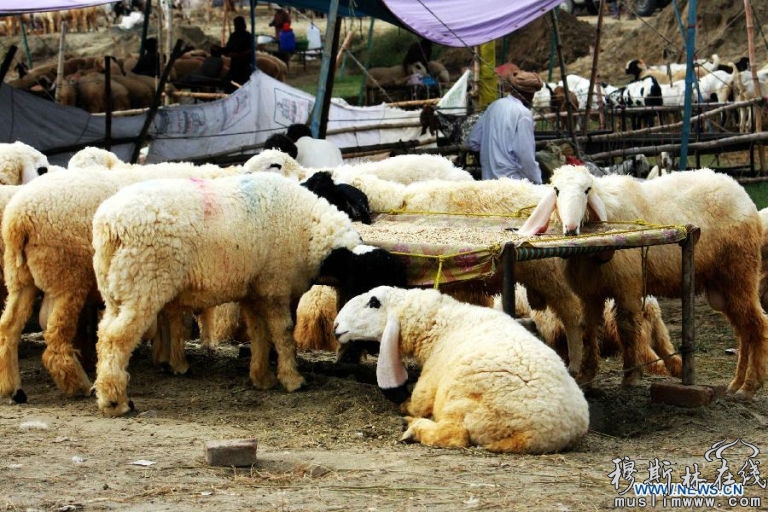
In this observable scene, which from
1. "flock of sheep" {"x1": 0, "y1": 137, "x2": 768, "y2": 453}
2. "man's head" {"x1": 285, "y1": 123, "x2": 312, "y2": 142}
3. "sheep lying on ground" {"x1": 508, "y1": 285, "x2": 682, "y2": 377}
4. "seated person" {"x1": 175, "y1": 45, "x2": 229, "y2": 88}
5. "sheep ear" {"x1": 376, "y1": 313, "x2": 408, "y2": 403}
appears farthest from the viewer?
"seated person" {"x1": 175, "y1": 45, "x2": 229, "y2": 88}

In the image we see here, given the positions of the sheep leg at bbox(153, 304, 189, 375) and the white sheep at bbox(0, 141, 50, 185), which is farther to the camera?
the white sheep at bbox(0, 141, 50, 185)

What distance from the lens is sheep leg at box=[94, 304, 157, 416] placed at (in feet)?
23.2

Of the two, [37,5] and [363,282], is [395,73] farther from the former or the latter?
[363,282]

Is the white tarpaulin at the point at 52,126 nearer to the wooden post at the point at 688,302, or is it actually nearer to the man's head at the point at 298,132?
the man's head at the point at 298,132

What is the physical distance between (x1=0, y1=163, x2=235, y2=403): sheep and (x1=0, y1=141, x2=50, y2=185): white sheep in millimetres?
2156

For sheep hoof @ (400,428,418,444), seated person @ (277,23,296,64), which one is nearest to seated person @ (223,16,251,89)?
seated person @ (277,23,296,64)

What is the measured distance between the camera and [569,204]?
7977mm

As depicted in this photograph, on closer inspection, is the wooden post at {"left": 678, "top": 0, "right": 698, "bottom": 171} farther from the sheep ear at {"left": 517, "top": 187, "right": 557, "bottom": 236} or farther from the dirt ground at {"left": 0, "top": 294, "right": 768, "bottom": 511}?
the sheep ear at {"left": 517, "top": 187, "right": 557, "bottom": 236}

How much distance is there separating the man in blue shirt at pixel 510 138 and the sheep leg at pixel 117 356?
649 cm

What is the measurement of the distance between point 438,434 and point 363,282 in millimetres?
1892

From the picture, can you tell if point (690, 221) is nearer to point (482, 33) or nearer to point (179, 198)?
point (179, 198)

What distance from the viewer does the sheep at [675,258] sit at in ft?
27.6

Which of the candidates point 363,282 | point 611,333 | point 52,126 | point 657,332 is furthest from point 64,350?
point 52,126

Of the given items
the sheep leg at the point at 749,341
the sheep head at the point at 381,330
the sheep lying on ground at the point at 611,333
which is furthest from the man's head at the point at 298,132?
the sheep head at the point at 381,330
